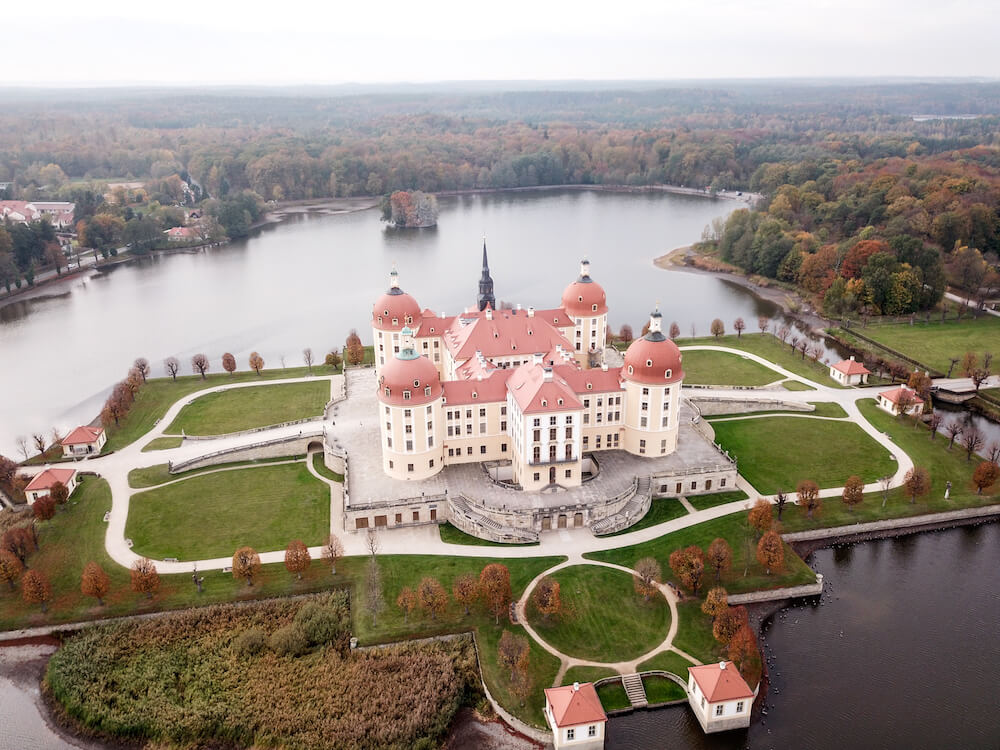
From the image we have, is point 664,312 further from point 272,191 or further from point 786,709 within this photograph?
point 272,191

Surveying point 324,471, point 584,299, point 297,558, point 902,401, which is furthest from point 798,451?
point 297,558

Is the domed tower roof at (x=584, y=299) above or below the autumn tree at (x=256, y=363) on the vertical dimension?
above

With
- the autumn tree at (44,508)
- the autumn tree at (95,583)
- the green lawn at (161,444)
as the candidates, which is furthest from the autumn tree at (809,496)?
the autumn tree at (44,508)

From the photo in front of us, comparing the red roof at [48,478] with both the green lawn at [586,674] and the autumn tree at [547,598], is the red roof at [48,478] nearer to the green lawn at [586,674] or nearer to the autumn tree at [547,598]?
the autumn tree at [547,598]

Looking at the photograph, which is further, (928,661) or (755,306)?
(755,306)

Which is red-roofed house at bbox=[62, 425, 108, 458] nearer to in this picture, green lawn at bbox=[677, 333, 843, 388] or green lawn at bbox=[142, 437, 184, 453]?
green lawn at bbox=[142, 437, 184, 453]

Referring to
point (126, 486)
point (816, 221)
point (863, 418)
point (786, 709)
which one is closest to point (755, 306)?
point (816, 221)

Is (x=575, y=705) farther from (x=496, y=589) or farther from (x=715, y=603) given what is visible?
(x=715, y=603)

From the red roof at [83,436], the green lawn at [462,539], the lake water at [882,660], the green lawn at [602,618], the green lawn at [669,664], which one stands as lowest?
the lake water at [882,660]
